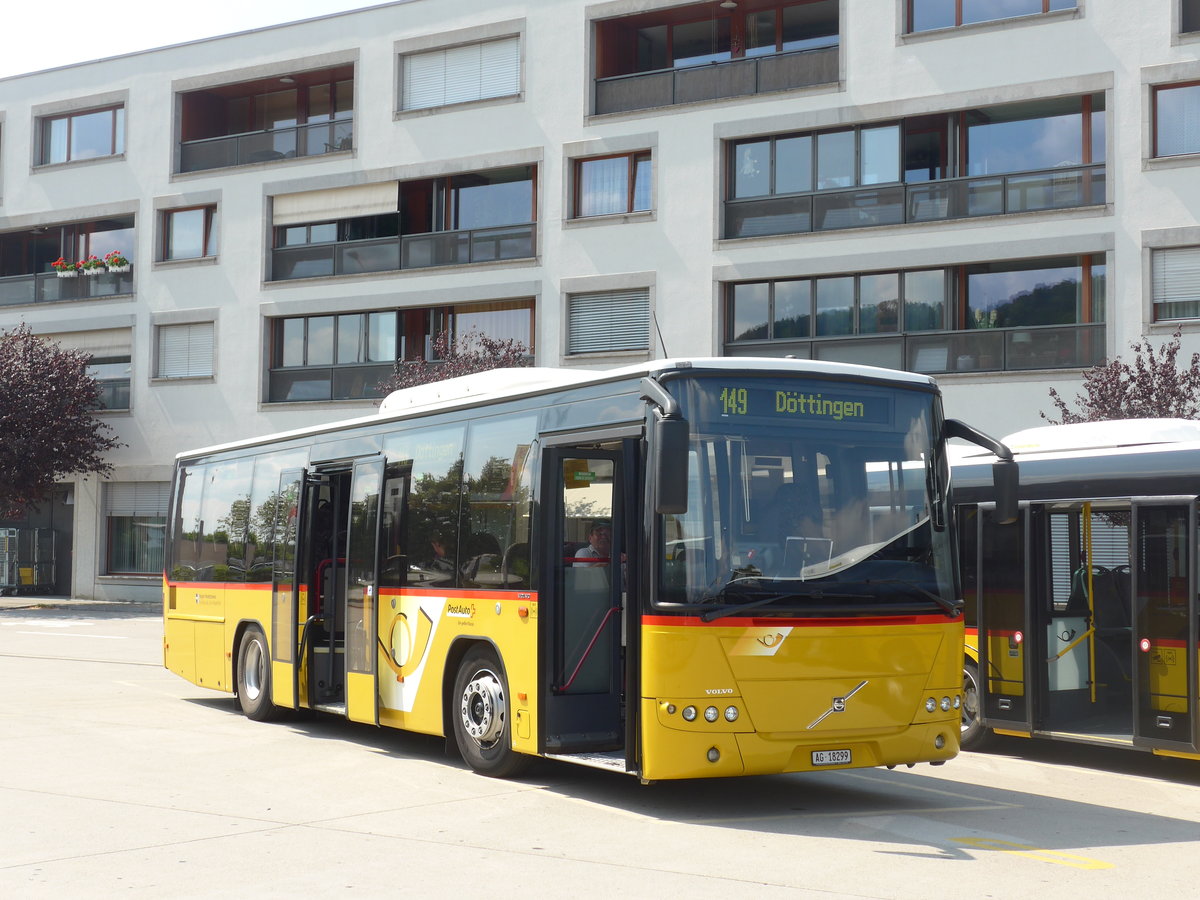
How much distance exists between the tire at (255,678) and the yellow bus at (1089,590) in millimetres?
6647

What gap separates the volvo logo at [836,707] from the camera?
918cm

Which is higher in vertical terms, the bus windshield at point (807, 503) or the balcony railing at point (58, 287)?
the balcony railing at point (58, 287)

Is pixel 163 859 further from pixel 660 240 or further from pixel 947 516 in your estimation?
pixel 660 240

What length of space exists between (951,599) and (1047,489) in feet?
9.76

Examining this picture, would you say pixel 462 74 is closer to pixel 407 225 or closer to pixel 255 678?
pixel 407 225

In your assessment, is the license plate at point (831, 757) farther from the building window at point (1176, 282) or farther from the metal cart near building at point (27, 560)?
the metal cart near building at point (27, 560)

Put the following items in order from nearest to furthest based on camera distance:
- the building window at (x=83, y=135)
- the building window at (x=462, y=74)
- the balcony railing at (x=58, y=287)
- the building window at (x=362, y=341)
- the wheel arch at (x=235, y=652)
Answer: the wheel arch at (x=235, y=652), the building window at (x=462, y=74), the building window at (x=362, y=341), the balcony railing at (x=58, y=287), the building window at (x=83, y=135)

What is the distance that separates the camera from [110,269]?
39.4m

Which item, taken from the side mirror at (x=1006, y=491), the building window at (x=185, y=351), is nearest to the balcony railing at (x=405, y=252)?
the building window at (x=185, y=351)

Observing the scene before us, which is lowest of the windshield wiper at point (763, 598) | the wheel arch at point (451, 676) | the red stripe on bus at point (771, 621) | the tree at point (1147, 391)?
the wheel arch at point (451, 676)

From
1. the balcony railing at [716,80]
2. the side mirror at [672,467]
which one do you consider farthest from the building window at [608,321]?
the side mirror at [672,467]

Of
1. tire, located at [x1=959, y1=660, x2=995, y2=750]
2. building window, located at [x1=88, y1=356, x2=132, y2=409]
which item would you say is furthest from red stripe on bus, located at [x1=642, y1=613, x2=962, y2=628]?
building window, located at [x1=88, y1=356, x2=132, y2=409]

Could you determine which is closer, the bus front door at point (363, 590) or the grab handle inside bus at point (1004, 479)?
the grab handle inside bus at point (1004, 479)

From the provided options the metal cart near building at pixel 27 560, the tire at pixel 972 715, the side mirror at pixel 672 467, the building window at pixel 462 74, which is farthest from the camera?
the metal cart near building at pixel 27 560
